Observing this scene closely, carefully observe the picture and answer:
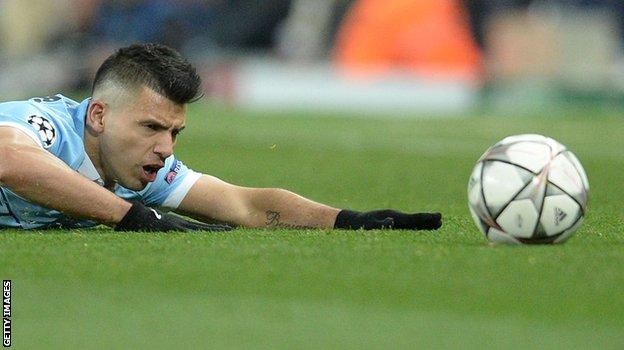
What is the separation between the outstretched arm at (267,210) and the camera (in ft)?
24.2

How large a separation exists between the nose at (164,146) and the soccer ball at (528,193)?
1.58 meters

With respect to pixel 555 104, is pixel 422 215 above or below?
above

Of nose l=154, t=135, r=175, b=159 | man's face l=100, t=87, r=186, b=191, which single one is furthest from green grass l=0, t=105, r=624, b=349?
nose l=154, t=135, r=175, b=159

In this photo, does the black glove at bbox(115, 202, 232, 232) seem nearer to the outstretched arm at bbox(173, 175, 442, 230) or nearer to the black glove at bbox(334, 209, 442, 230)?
the outstretched arm at bbox(173, 175, 442, 230)

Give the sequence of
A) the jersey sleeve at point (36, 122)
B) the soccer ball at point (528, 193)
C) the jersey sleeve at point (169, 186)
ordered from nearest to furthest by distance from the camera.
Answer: the soccer ball at point (528, 193)
the jersey sleeve at point (36, 122)
the jersey sleeve at point (169, 186)

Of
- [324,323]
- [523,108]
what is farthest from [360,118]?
[324,323]

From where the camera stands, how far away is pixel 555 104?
2292 centimetres

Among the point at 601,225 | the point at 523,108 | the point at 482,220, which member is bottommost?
the point at 523,108

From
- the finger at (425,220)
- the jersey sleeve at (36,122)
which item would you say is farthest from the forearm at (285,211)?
the jersey sleeve at (36,122)

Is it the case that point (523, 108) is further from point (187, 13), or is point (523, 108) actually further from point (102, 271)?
point (102, 271)

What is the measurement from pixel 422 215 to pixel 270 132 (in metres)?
11.1

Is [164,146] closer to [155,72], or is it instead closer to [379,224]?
[155,72]

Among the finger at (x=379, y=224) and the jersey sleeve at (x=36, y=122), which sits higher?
the jersey sleeve at (x=36, y=122)

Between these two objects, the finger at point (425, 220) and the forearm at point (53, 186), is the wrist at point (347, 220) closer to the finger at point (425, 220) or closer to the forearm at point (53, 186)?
the finger at point (425, 220)
